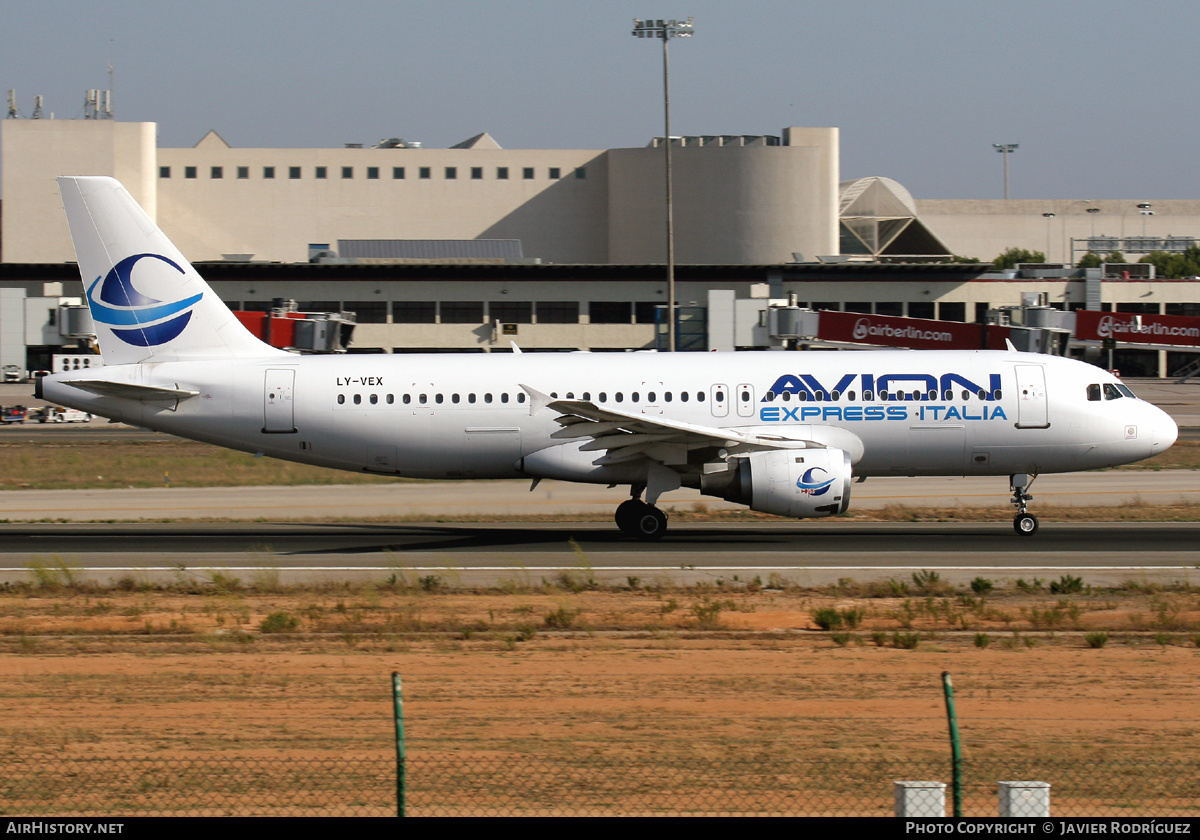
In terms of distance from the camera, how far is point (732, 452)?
2531 cm

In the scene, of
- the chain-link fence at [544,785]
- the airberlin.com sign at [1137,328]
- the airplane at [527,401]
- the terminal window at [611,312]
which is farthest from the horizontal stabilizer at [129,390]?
the airberlin.com sign at [1137,328]

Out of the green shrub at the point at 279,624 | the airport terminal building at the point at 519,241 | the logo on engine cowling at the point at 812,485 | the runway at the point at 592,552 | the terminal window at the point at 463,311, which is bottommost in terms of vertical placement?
the green shrub at the point at 279,624

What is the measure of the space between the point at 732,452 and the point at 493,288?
61.6 m

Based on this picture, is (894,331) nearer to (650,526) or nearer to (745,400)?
(745,400)

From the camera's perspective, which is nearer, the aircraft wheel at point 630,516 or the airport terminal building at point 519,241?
the aircraft wheel at point 630,516


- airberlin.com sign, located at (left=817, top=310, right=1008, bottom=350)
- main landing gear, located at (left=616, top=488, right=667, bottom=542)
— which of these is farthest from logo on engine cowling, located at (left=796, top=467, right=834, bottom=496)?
airberlin.com sign, located at (left=817, top=310, right=1008, bottom=350)

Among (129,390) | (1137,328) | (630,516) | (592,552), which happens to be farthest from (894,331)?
(129,390)

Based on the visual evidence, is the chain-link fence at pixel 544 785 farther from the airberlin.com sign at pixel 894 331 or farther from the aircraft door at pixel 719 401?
the airberlin.com sign at pixel 894 331

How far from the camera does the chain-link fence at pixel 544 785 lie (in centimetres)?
930

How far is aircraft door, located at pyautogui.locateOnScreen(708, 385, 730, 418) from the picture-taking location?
26547 mm

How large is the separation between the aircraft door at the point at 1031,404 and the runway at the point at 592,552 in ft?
8.20

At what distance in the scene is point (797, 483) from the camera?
24.3m

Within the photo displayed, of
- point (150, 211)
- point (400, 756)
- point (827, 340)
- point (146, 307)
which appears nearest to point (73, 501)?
point (146, 307)

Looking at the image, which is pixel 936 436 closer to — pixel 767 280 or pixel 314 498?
pixel 314 498
